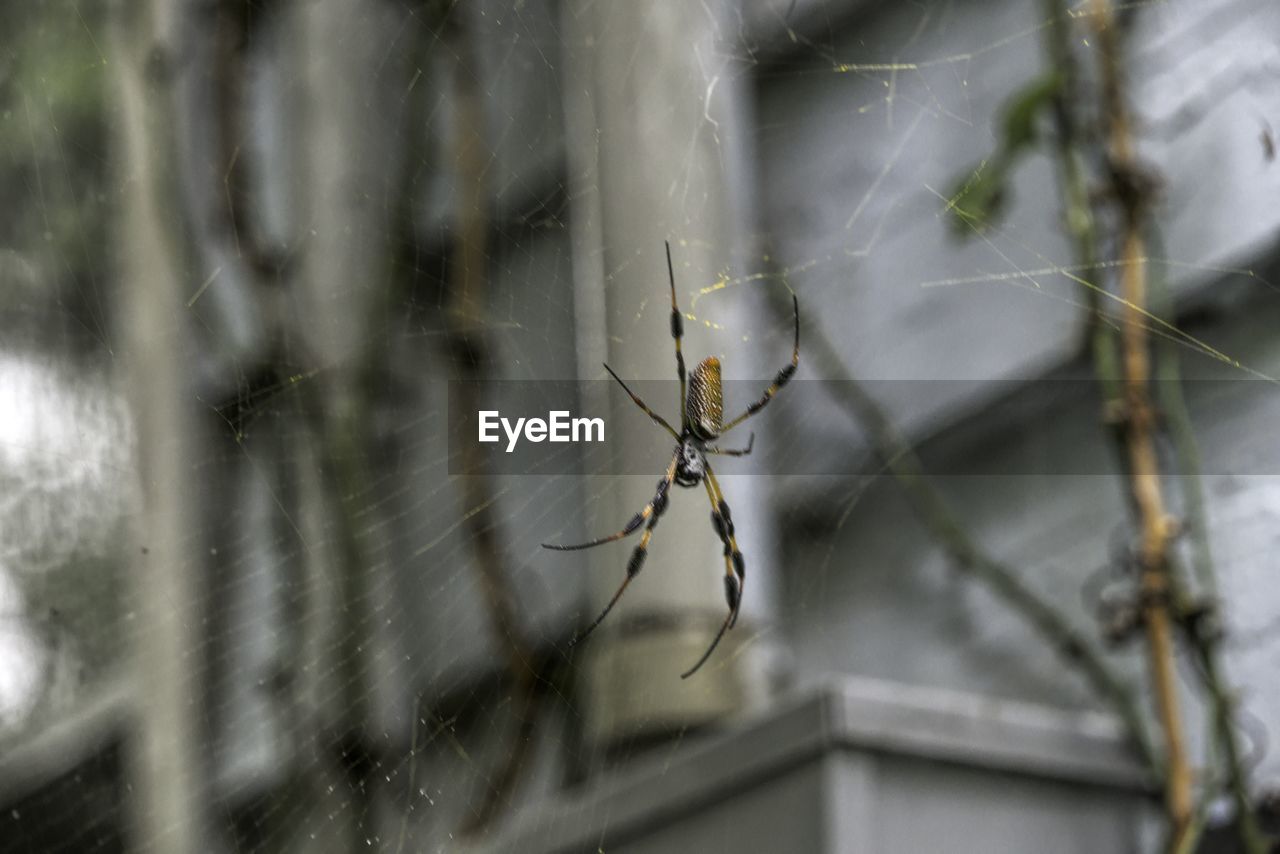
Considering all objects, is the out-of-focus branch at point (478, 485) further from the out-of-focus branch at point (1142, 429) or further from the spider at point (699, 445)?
the out-of-focus branch at point (1142, 429)

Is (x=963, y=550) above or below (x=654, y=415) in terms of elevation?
below

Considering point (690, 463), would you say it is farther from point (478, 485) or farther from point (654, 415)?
point (478, 485)

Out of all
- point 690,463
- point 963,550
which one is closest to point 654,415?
point 690,463

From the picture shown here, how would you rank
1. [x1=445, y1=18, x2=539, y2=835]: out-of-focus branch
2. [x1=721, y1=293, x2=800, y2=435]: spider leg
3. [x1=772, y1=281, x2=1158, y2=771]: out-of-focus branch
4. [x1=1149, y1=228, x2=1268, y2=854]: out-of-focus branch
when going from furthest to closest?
1. [x1=445, y1=18, x2=539, y2=835]: out-of-focus branch
2. [x1=772, y1=281, x2=1158, y2=771]: out-of-focus branch
3. [x1=1149, y1=228, x2=1268, y2=854]: out-of-focus branch
4. [x1=721, y1=293, x2=800, y2=435]: spider leg

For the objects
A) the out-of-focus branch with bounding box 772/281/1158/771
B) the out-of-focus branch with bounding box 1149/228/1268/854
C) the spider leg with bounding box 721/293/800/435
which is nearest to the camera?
the spider leg with bounding box 721/293/800/435

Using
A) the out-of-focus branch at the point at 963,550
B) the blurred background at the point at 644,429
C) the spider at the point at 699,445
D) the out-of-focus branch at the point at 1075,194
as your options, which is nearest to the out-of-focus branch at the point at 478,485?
the blurred background at the point at 644,429

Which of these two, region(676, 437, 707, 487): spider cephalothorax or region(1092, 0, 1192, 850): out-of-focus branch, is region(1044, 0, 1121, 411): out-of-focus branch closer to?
region(1092, 0, 1192, 850): out-of-focus branch

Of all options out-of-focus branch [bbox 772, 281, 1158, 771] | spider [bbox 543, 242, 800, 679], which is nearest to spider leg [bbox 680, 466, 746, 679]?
spider [bbox 543, 242, 800, 679]
